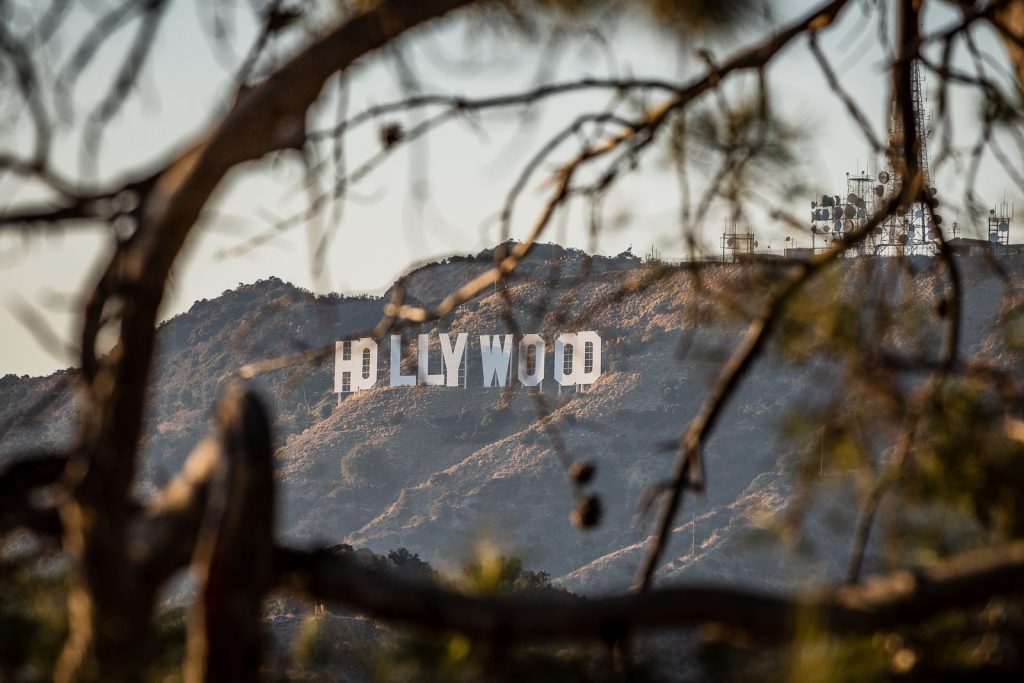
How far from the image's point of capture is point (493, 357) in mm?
59125

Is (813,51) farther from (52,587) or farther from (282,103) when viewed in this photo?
(52,587)

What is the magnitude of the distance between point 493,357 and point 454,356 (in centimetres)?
170

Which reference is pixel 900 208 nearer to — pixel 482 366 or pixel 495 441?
pixel 495 441

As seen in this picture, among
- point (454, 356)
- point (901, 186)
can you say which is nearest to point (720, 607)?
point (901, 186)

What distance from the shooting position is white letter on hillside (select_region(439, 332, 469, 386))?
5819 centimetres

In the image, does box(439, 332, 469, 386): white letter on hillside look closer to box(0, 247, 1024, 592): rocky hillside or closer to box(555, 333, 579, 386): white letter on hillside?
box(0, 247, 1024, 592): rocky hillside

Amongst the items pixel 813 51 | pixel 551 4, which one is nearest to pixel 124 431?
pixel 551 4

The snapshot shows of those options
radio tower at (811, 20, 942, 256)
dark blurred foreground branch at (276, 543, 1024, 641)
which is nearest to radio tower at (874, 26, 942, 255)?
radio tower at (811, 20, 942, 256)

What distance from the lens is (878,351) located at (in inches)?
104

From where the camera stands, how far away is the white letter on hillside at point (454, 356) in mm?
58188

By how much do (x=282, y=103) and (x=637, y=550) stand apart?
43.1 meters

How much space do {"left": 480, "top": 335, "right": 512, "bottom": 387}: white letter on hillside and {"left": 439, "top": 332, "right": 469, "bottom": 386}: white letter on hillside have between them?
92 cm

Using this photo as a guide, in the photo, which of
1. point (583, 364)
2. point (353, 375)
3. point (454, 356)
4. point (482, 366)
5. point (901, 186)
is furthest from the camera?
point (353, 375)

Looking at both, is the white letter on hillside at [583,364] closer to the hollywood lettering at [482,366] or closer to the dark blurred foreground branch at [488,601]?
the hollywood lettering at [482,366]
